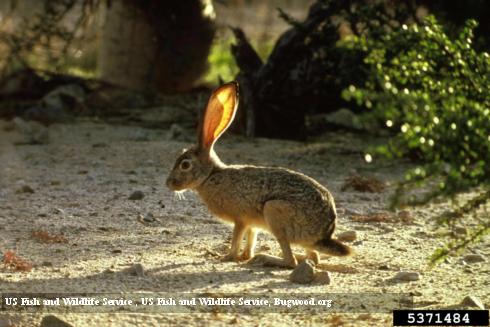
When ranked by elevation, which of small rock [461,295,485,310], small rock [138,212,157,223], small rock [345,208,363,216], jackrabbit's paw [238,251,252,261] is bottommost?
jackrabbit's paw [238,251,252,261]

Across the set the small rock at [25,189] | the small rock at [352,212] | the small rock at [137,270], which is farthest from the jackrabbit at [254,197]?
the small rock at [25,189]

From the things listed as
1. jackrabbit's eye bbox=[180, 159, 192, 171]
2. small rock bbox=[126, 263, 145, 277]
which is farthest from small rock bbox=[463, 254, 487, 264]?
small rock bbox=[126, 263, 145, 277]

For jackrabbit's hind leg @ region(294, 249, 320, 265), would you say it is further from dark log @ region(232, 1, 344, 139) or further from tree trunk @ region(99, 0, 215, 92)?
tree trunk @ region(99, 0, 215, 92)

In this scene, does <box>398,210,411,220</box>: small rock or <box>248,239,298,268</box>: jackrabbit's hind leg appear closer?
<box>248,239,298,268</box>: jackrabbit's hind leg

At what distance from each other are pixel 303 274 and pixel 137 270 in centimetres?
86

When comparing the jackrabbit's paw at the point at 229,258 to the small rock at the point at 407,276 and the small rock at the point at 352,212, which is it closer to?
the small rock at the point at 407,276

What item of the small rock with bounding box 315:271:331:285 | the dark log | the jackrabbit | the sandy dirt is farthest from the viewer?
the dark log

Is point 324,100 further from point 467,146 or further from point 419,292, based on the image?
point 467,146

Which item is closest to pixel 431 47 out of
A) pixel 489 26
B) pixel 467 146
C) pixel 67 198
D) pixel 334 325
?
pixel 467 146

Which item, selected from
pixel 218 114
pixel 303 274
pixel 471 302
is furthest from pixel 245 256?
pixel 471 302

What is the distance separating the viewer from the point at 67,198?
745cm

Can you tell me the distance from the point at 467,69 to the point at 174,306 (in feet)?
6.25

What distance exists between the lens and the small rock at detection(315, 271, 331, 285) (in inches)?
218

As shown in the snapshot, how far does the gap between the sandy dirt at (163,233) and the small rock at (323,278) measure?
4cm
